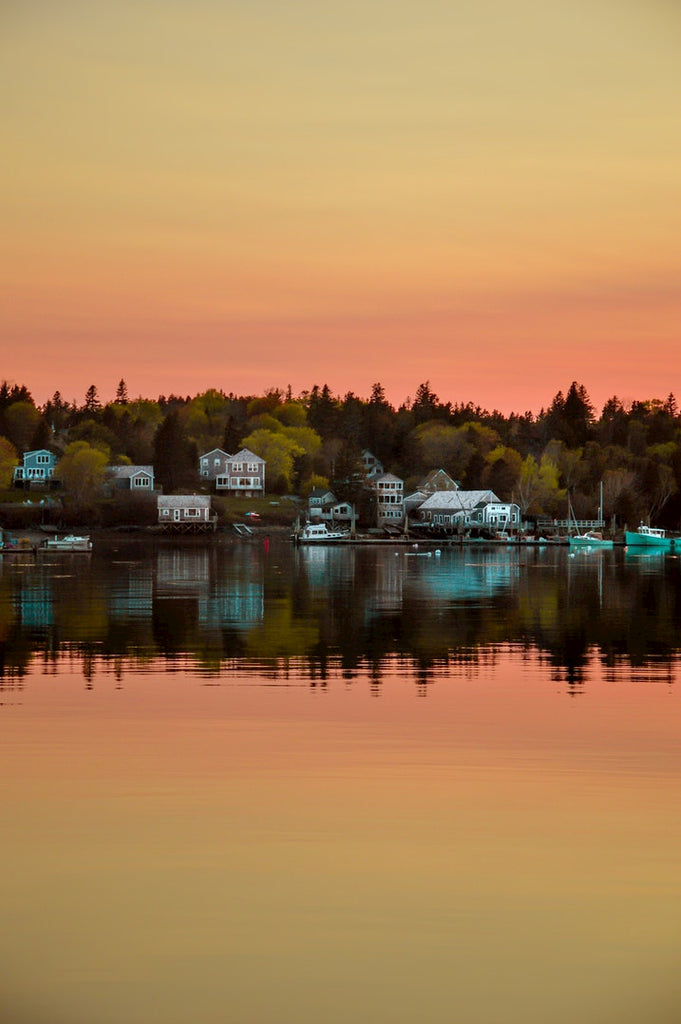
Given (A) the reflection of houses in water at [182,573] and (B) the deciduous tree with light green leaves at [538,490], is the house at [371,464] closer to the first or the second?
(B) the deciduous tree with light green leaves at [538,490]

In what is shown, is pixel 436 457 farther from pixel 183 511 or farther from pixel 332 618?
pixel 332 618

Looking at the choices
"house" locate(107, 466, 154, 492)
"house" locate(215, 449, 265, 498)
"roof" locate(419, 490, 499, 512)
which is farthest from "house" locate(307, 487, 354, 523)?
"house" locate(107, 466, 154, 492)

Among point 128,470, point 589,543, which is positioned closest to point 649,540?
point 589,543

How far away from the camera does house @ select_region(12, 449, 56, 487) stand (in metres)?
175

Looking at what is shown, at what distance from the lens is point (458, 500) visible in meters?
163

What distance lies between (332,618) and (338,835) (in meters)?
27.5

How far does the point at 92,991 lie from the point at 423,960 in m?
2.78

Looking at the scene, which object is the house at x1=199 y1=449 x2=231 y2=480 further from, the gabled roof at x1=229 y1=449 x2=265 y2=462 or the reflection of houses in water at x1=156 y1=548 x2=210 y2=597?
the reflection of houses in water at x1=156 y1=548 x2=210 y2=597

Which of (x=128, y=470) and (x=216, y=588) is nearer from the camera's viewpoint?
(x=216, y=588)

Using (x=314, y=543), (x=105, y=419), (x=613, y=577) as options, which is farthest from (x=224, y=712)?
(x=105, y=419)

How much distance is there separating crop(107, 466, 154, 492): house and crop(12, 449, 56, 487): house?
13.7m

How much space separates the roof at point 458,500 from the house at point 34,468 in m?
53.4

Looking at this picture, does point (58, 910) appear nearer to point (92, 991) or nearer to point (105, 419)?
point (92, 991)

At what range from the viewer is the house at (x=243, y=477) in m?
173
